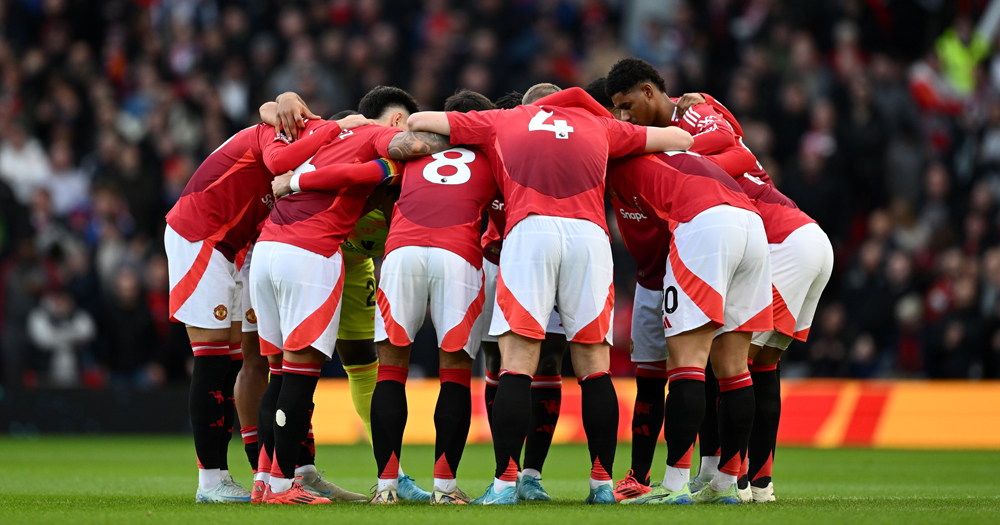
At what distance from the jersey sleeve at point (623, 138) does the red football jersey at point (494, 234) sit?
0.87m

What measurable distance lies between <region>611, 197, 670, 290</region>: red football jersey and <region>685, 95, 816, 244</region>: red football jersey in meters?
0.57

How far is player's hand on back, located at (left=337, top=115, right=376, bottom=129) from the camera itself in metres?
7.04

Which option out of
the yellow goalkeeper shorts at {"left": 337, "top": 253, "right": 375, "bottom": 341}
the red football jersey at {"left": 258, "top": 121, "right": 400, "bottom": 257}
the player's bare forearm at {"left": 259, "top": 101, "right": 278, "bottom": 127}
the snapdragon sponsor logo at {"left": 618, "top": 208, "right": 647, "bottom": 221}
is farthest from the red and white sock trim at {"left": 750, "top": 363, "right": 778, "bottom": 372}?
the player's bare forearm at {"left": 259, "top": 101, "right": 278, "bottom": 127}

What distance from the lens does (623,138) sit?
6609 mm

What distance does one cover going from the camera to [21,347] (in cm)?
1536

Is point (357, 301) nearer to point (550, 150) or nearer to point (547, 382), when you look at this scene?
point (547, 382)

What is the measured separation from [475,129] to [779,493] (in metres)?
3.43

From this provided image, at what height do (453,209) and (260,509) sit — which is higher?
(453,209)

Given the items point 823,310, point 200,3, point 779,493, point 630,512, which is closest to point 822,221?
point 823,310

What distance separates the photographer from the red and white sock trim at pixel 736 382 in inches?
255

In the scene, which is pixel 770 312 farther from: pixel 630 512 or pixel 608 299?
pixel 630 512

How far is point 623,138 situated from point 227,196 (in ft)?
8.77

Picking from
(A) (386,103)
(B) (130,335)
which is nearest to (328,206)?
(A) (386,103)

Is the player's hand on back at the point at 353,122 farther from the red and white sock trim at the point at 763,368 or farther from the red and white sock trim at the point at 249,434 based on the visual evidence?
the red and white sock trim at the point at 763,368
